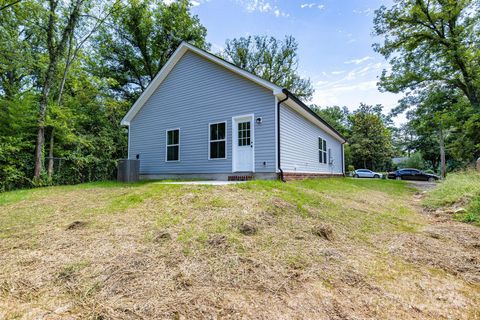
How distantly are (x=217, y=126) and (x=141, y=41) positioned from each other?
11.7 metres

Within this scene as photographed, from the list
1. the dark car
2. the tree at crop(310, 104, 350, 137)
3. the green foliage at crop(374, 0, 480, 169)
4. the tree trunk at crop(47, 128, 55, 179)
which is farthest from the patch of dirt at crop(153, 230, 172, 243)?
the tree at crop(310, 104, 350, 137)

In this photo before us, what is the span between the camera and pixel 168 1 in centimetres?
1554

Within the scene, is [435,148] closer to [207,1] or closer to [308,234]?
[207,1]

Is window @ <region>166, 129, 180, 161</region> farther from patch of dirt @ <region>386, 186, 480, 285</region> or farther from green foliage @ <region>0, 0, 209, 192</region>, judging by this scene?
patch of dirt @ <region>386, 186, 480, 285</region>

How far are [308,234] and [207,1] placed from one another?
1307 centimetres

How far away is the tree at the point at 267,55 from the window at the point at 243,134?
44.8 ft

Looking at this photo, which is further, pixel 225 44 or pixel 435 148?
pixel 435 148

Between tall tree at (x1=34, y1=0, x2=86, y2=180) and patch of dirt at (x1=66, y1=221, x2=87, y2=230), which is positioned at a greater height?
tall tree at (x1=34, y1=0, x2=86, y2=180)

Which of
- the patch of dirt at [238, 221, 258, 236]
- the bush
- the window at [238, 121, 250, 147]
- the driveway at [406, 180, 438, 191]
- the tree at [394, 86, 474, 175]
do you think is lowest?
the driveway at [406, 180, 438, 191]

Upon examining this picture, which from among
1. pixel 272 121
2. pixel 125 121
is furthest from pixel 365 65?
pixel 125 121

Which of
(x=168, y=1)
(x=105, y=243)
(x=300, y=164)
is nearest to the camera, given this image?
(x=105, y=243)

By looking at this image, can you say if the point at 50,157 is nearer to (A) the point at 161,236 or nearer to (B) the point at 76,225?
(B) the point at 76,225

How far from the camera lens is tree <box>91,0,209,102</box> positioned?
611 inches

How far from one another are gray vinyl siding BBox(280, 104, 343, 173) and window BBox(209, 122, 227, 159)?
2054mm
